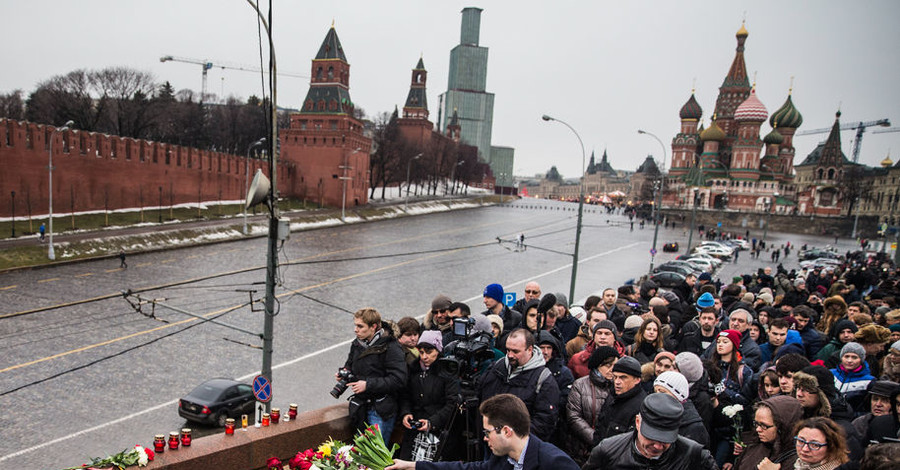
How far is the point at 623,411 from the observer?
397cm

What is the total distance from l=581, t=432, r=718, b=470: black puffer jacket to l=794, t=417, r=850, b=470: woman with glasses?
652mm

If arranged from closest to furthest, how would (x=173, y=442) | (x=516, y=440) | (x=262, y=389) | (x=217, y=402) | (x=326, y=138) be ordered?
(x=516, y=440) → (x=173, y=442) → (x=262, y=389) → (x=217, y=402) → (x=326, y=138)

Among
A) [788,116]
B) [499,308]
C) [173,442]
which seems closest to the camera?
[173,442]

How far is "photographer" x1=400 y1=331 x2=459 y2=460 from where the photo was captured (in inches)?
171

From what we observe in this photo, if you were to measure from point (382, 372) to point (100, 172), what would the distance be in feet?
138

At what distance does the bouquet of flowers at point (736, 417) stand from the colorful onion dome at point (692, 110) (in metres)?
90.7

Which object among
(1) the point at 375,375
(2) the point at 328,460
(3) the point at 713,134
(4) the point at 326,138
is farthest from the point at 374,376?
(3) the point at 713,134

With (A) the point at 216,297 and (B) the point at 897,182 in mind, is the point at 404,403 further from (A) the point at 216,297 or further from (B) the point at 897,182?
(B) the point at 897,182

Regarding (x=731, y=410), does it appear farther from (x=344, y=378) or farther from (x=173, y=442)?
(x=173, y=442)

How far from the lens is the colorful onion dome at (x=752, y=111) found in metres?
75.1

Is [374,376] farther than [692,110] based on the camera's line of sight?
No

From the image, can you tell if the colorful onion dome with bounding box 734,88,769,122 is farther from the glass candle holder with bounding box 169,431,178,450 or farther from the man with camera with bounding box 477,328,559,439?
the glass candle holder with bounding box 169,431,178,450

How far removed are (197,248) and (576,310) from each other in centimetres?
3115

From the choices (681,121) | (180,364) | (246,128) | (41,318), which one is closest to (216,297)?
(41,318)
